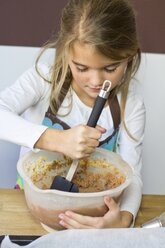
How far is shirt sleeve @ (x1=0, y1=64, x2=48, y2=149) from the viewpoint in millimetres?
1022

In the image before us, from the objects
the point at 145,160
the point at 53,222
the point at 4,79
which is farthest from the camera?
the point at 145,160

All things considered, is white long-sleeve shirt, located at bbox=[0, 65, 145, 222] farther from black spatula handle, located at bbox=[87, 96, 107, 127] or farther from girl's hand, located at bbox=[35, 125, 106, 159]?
black spatula handle, located at bbox=[87, 96, 107, 127]

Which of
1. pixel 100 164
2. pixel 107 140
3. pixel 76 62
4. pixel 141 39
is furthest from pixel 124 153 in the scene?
pixel 141 39

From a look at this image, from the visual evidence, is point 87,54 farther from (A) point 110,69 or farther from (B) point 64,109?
(B) point 64,109

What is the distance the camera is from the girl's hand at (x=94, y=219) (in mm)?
863

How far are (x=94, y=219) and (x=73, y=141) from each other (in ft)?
0.56

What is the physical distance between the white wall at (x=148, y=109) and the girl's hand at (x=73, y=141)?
0.54 metres

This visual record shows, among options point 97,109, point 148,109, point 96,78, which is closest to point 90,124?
point 97,109

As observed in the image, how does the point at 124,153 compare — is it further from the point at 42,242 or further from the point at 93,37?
the point at 42,242

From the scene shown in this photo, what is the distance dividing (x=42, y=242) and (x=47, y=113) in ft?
2.01

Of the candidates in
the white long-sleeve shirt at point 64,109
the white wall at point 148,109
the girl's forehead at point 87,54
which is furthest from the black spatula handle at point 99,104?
the white wall at point 148,109

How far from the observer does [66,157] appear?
3.47ft

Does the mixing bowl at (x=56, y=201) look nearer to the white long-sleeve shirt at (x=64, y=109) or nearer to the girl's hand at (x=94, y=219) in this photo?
the girl's hand at (x=94, y=219)

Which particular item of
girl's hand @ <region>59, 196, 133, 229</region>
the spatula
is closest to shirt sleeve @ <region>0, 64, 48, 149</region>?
the spatula
